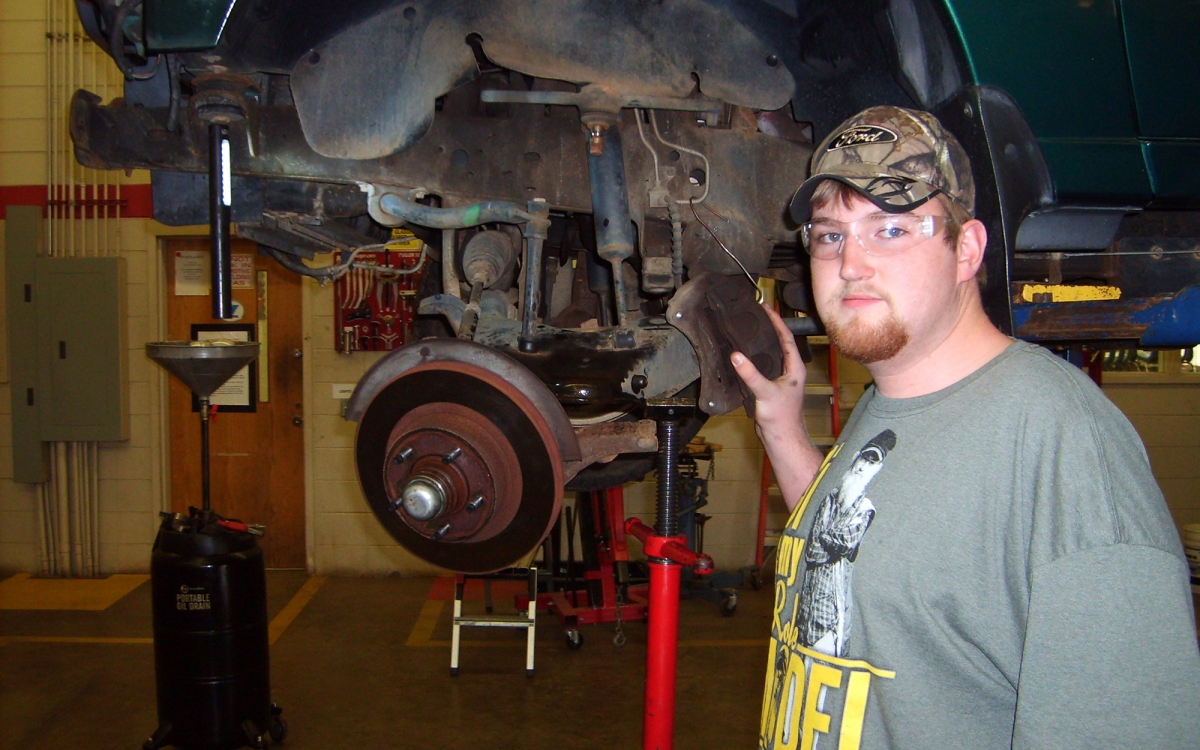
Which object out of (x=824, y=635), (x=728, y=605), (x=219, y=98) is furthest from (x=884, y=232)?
(x=728, y=605)

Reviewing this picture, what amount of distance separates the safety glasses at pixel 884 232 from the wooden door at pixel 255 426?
4.81 metres

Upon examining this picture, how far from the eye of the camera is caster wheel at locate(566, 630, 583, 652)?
13.5ft

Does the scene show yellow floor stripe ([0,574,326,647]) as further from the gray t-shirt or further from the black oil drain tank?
the gray t-shirt

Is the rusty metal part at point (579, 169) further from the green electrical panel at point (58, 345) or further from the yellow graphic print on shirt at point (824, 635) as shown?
the green electrical panel at point (58, 345)

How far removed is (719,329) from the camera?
5.98 feet

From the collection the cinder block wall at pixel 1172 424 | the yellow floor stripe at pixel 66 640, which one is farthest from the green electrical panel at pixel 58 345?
the cinder block wall at pixel 1172 424

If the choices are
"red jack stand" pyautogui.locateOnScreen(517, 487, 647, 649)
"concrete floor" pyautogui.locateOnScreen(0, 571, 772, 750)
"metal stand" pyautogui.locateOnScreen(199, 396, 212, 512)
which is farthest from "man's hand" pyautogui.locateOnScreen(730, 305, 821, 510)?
"red jack stand" pyautogui.locateOnScreen(517, 487, 647, 649)

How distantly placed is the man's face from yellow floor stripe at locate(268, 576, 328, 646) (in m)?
3.86

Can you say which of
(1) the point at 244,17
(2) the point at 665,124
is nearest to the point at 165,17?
(1) the point at 244,17

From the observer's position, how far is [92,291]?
5160mm

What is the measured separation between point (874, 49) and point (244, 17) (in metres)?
1.24

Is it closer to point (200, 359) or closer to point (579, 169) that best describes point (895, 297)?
point (579, 169)

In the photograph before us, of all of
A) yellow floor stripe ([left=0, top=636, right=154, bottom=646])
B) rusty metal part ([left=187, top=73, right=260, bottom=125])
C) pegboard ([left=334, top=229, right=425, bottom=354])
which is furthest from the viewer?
pegboard ([left=334, top=229, right=425, bottom=354])

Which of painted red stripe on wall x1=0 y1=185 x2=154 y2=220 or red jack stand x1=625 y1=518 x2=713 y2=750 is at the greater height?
painted red stripe on wall x1=0 y1=185 x2=154 y2=220
